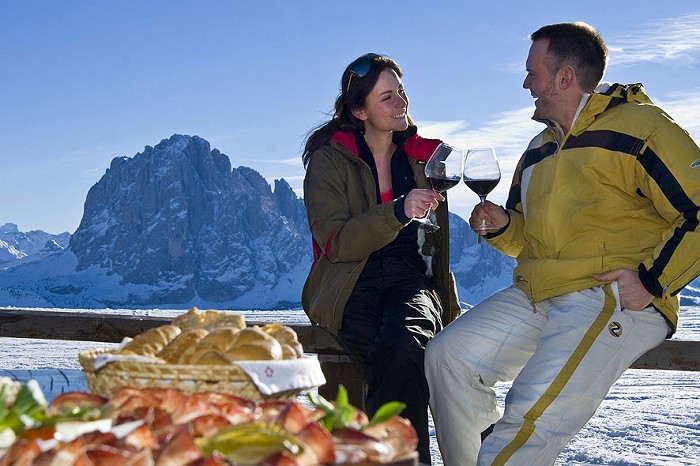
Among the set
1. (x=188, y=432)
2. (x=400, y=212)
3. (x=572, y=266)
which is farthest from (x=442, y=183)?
(x=188, y=432)

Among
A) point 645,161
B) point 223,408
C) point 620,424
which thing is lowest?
point 620,424

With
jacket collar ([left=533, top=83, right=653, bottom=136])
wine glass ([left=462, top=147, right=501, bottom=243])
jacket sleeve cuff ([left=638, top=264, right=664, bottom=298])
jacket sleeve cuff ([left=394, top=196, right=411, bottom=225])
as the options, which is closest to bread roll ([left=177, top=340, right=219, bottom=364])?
jacket sleeve cuff ([left=394, top=196, right=411, bottom=225])

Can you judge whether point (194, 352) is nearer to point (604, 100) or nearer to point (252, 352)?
point (252, 352)

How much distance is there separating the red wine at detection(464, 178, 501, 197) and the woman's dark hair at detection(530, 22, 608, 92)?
55 centimetres

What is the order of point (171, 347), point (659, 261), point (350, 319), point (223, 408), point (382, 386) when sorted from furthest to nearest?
point (350, 319) → point (382, 386) → point (659, 261) → point (171, 347) → point (223, 408)

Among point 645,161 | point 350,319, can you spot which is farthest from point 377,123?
point 645,161

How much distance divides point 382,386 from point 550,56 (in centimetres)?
147

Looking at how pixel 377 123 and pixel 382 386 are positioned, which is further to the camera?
pixel 377 123

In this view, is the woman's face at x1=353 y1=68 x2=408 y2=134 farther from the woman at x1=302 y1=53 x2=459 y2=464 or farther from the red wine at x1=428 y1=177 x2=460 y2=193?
the red wine at x1=428 y1=177 x2=460 y2=193

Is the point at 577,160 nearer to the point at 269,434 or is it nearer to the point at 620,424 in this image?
the point at 269,434

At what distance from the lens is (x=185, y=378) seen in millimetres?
1565

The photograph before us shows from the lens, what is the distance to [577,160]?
10.8ft

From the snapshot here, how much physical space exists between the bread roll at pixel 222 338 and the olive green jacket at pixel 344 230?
5.82ft

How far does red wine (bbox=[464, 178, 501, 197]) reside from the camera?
327 cm
